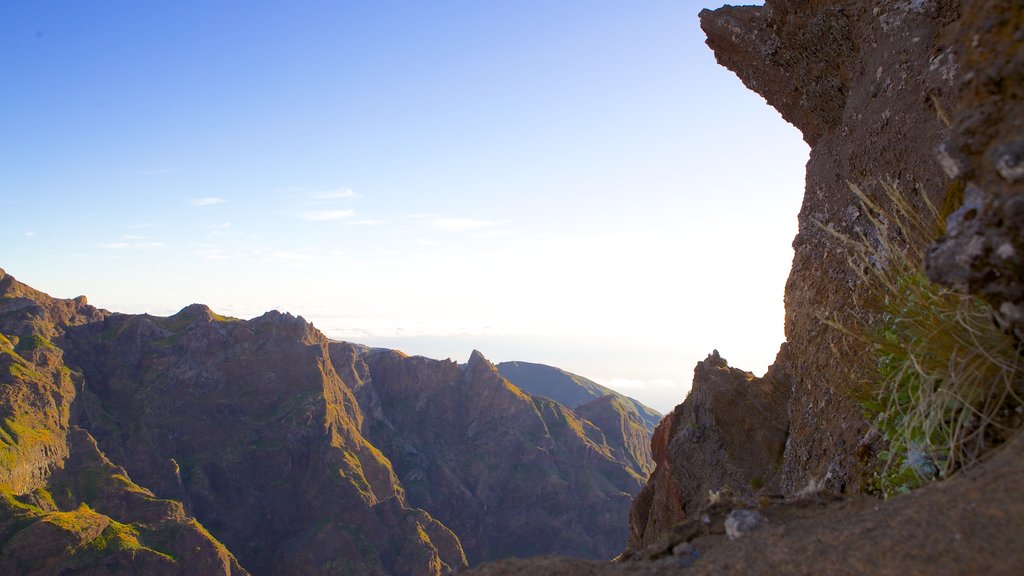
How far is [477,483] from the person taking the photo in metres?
152

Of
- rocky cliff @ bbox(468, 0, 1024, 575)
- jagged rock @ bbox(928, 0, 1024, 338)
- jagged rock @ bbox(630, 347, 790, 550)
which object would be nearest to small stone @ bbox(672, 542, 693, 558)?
rocky cliff @ bbox(468, 0, 1024, 575)

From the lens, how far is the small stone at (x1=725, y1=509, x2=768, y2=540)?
580 cm

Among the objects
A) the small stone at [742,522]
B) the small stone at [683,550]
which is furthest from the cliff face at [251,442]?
the small stone at [742,522]

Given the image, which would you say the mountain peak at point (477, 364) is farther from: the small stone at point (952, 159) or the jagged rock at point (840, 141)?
the small stone at point (952, 159)

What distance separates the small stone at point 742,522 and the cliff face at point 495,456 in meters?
142

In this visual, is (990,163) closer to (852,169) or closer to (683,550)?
(683,550)

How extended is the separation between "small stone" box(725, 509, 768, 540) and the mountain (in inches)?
3841

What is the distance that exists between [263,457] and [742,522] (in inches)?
5269

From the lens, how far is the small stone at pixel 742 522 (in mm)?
5797

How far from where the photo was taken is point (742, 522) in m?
5.87

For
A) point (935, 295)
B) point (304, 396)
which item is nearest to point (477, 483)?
point (304, 396)

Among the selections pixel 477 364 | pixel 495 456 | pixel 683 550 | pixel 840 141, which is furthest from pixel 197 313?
pixel 683 550

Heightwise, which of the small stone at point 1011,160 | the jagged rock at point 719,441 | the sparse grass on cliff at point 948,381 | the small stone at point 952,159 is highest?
the small stone at point 952,159

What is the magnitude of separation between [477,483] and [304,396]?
4743 cm
